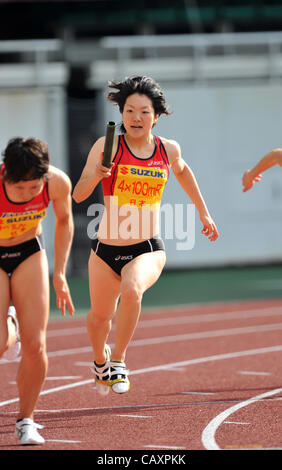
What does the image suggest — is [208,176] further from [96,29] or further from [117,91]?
[117,91]

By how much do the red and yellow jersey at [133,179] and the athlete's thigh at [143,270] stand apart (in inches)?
15.4

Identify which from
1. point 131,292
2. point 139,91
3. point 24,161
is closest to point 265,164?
point 139,91

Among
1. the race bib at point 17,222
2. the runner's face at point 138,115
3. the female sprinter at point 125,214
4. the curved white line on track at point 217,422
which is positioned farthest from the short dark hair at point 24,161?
the curved white line on track at point 217,422

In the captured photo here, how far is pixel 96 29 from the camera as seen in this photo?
108 feet

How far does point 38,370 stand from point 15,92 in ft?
57.7

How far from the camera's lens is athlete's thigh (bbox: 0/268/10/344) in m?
6.25

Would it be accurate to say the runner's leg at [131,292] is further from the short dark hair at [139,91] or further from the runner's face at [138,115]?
the short dark hair at [139,91]

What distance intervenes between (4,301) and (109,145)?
133 centimetres

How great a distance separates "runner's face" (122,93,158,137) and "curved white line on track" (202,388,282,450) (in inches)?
86.7

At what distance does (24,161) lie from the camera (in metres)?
5.93

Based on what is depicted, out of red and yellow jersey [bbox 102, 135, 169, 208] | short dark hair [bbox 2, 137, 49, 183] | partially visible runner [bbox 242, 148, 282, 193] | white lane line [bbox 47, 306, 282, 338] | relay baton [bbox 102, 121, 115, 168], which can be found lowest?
short dark hair [bbox 2, 137, 49, 183]

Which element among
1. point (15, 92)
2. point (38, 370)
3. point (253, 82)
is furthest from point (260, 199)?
point (38, 370)

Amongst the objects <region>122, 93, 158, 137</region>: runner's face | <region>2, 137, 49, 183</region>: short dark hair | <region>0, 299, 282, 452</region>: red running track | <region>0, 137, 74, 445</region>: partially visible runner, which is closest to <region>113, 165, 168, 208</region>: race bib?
<region>122, 93, 158, 137</region>: runner's face

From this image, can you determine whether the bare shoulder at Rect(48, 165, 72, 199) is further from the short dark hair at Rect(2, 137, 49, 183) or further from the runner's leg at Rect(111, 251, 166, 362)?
the runner's leg at Rect(111, 251, 166, 362)
